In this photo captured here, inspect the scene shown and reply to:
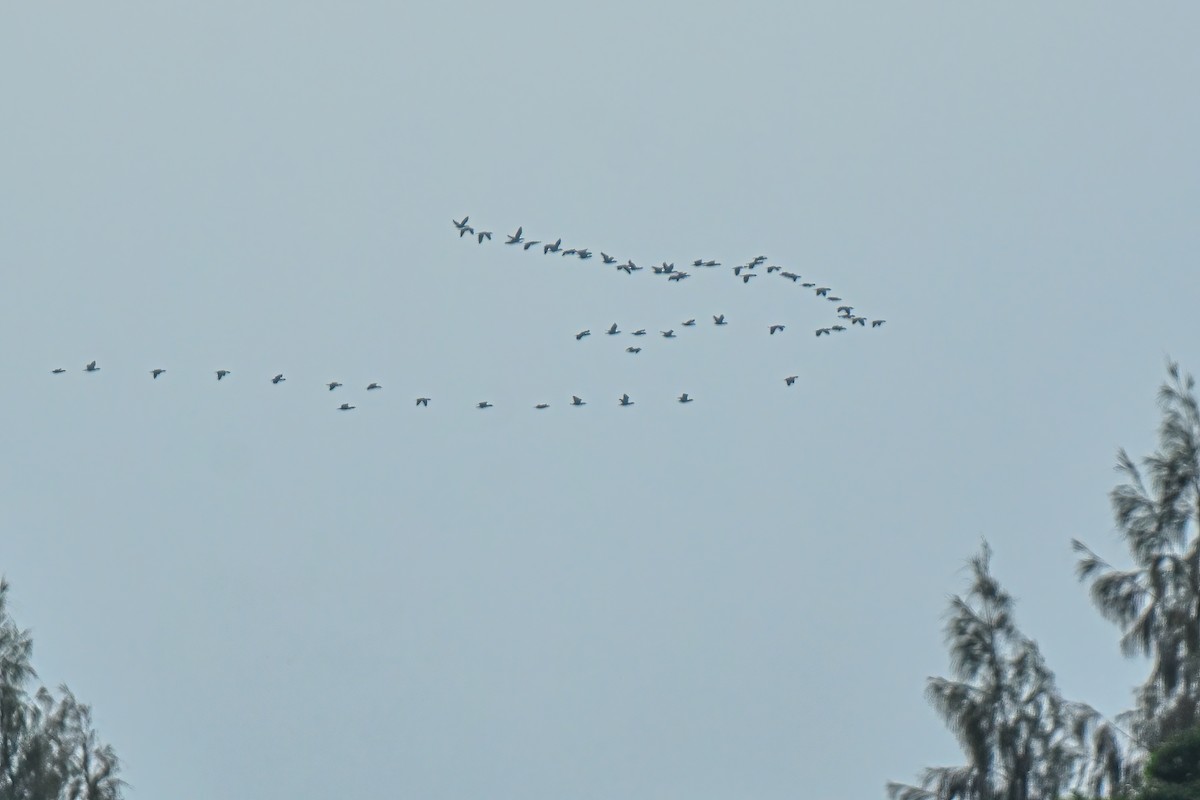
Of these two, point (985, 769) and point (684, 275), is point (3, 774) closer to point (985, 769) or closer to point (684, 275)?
point (985, 769)

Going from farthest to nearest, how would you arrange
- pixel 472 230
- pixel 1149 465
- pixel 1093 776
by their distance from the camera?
1. pixel 472 230
2. pixel 1149 465
3. pixel 1093 776

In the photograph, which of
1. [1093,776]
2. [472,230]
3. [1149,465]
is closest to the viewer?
[1093,776]

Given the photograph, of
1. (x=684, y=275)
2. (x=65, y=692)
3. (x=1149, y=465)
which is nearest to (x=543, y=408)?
(x=684, y=275)

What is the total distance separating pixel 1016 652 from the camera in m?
36.3

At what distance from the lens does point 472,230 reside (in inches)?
2418

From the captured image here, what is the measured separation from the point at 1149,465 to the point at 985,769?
6100mm

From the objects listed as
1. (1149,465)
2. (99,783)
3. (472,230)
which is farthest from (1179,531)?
(472,230)

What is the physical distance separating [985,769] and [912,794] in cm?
143

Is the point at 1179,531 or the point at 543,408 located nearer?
the point at 1179,531

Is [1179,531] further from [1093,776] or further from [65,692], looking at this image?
[65,692]

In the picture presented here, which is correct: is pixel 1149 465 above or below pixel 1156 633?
above

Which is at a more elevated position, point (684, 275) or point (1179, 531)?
point (684, 275)

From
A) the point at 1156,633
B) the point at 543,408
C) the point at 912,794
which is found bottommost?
the point at 912,794

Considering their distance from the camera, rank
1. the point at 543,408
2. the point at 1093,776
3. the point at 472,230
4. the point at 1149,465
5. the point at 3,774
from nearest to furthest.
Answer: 1. the point at 1093,776
2. the point at 1149,465
3. the point at 3,774
4. the point at 472,230
5. the point at 543,408
